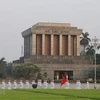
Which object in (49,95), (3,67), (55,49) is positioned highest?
(55,49)

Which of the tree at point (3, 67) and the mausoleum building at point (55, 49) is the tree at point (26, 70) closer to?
the tree at point (3, 67)

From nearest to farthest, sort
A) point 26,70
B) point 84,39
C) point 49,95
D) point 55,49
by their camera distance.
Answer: point 49,95 < point 26,70 < point 55,49 < point 84,39

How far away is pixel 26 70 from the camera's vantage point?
3206 inches

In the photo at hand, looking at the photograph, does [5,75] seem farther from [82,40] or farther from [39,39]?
[82,40]

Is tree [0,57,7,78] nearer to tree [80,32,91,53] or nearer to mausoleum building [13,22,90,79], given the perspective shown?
mausoleum building [13,22,90,79]

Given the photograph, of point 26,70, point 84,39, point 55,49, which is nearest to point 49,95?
point 26,70

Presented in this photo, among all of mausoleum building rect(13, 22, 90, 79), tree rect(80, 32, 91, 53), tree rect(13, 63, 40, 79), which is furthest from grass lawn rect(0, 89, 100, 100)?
tree rect(80, 32, 91, 53)

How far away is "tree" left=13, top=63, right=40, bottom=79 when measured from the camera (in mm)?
81312

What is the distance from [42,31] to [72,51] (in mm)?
9207

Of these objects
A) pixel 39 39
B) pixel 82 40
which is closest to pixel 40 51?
pixel 39 39

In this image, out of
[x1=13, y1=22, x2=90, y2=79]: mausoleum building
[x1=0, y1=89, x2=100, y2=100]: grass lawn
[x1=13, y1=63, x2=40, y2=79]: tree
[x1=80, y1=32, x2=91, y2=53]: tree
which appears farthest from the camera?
[x1=80, y1=32, x2=91, y2=53]: tree

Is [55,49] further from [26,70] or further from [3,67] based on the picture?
[26,70]

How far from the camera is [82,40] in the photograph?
114 m

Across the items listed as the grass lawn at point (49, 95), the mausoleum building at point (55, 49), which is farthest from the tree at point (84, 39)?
the grass lawn at point (49, 95)
